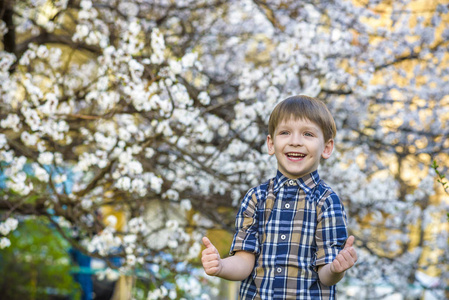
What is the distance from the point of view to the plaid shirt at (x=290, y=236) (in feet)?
6.68

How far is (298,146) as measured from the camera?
7.00 ft

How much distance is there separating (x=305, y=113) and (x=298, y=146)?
12 centimetres

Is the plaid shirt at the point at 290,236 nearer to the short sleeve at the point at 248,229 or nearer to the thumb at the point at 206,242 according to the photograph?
the short sleeve at the point at 248,229

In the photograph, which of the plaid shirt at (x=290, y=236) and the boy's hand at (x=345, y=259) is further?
the plaid shirt at (x=290, y=236)

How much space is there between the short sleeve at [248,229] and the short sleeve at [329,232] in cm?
23

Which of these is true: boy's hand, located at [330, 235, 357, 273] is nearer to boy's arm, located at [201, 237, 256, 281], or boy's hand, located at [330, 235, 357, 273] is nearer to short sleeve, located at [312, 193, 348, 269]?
short sleeve, located at [312, 193, 348, 269]

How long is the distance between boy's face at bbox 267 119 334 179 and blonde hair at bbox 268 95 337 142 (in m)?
0.02

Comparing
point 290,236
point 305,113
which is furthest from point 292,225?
point 305,113

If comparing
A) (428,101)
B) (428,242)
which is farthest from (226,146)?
(428,242)

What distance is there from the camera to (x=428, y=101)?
5582mm

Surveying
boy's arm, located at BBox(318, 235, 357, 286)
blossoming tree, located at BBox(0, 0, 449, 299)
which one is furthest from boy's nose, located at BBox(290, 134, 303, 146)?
blossoming tree, located at BBox(0, 0, 449, 299)

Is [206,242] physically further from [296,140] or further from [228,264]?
[296,140]

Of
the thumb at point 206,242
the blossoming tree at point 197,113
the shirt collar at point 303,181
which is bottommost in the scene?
the thumb at point 206,242

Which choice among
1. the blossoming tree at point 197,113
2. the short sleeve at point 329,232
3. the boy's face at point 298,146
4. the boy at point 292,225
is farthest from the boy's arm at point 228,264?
the blossoming tree at point 197,113
